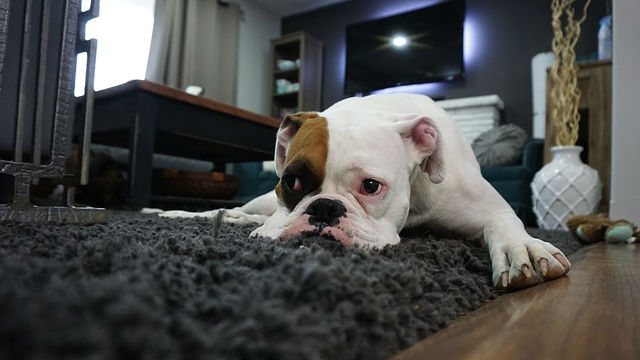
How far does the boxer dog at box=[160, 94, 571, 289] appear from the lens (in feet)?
2.38

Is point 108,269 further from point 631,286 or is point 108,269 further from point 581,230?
point 581,230

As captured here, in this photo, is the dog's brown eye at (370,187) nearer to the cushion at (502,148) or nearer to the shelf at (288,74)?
the cushion at (502,148)

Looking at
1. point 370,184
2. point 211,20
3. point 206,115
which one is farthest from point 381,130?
point 211,20

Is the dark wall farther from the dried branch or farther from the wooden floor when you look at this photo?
the wooden floor

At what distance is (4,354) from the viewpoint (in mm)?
225

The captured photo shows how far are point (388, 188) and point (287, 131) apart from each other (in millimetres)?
256

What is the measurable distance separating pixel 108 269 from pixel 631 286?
29.6 inches

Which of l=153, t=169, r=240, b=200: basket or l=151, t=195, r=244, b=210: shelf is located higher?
l=153, t=169, r=240, b=200: basket

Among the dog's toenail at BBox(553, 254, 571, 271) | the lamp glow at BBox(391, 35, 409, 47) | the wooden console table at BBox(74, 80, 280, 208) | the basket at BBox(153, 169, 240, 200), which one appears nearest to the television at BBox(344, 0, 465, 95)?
the lamp glow at BBox(391, 35, 409, 47)

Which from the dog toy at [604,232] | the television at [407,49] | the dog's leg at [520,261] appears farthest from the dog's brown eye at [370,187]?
the television at [407,49]

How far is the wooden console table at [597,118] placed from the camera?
283 centimetres

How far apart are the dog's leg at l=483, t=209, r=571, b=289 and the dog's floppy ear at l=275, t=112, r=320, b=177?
0.42 metres

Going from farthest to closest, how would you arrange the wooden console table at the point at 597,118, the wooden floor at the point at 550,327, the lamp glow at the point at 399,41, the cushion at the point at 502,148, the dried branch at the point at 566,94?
the lamp glow at the point at 399,41 < the cushion at the point at 502,148 < the wooden console table at the point at 597,118 < the dried branch at the point at 566,94 < the wooden floor at the point at 550,327

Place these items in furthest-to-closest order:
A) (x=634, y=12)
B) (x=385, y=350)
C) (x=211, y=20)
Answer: (x=211, y=20)
(x=634, y=12)
(x=385, y=350)
